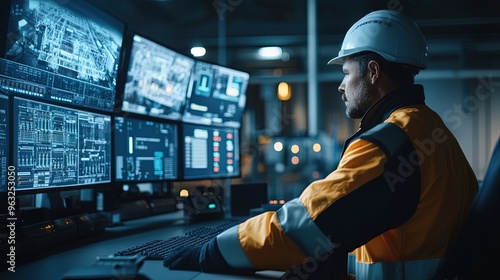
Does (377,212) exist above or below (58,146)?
below

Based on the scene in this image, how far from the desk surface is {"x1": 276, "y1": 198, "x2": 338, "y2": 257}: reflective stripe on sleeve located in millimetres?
165

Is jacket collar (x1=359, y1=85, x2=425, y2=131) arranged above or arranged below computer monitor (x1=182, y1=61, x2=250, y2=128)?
below

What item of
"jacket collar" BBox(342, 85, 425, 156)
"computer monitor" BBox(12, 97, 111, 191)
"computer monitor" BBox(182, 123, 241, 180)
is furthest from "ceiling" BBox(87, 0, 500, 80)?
"jacket collar" BBox(342, 85, 425, 156)

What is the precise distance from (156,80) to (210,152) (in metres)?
0.51

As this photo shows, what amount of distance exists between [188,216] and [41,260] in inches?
39.3

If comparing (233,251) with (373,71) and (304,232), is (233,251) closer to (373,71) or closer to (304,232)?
(304,232)

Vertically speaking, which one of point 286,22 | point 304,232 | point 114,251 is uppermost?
point 286,22

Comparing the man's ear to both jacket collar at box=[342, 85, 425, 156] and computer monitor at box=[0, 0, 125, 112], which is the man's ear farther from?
computer monitor at box=[0, 0, 125, 112]

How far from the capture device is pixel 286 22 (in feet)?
24.6

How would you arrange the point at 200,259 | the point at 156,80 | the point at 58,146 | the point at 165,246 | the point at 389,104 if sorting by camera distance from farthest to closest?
the point at 156,80 < the point at 58,146 < the point at 165,246 < the point at 389,104 < the point at 200,259

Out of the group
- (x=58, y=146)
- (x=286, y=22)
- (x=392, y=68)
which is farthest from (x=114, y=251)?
(x=286, y=22)

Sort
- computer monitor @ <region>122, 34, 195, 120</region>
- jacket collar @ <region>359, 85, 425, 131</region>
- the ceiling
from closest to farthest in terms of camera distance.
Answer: jacket collar @ <region>359, 85, 425, 131</region>
computer monitor @ <region>122, 34, 195, 120</region>
the ceiling

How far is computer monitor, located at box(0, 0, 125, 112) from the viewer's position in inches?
59.4

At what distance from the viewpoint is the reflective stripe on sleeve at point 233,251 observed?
1213 mm
